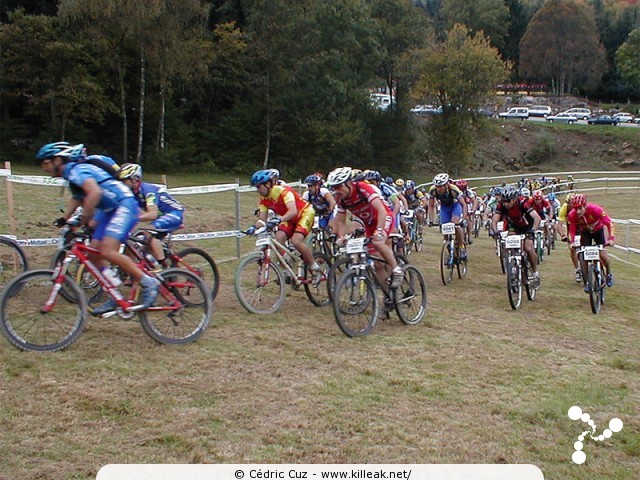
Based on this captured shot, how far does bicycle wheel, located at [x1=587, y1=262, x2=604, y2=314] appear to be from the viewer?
1069 centimetres

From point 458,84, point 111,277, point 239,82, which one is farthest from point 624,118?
point 111,277

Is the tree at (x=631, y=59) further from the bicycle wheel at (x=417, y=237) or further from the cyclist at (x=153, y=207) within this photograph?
the cyclist at (x=153, y=207)

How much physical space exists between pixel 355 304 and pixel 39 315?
353cm

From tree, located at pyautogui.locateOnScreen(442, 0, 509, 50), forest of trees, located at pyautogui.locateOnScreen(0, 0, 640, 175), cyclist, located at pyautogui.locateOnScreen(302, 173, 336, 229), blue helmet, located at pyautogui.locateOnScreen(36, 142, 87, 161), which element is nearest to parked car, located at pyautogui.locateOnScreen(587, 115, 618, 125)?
forest of trees, located at pyautogui.locateOnScreen(0, 0, 640, 175)

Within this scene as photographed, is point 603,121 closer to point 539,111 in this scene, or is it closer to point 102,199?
point 539,111

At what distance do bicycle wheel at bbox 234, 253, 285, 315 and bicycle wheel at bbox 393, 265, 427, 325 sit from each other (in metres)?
1.59

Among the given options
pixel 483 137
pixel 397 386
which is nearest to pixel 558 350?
pixel 397 386

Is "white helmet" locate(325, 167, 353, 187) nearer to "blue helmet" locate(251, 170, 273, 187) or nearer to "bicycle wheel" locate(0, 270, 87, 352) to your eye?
"blue helmet" locate(251, 170, 273, 187)

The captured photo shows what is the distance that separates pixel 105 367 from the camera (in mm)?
6664

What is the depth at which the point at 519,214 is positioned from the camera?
11664 mm

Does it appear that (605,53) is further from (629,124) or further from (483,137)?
A: (483,137)

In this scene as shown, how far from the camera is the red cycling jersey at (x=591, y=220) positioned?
37.9ft

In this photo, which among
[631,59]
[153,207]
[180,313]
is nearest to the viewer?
[180,313]

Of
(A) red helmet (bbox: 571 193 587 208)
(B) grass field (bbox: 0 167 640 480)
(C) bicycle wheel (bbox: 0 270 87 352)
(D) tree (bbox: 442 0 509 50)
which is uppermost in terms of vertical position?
(D) tree (bbox: 442 0 509 50)
